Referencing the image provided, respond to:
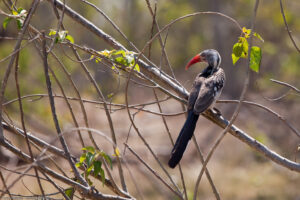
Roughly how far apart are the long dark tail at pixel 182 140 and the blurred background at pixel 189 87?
9.51 feet

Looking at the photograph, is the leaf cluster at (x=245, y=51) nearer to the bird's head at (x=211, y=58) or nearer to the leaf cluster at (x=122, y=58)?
the leaf cluster at (x=122, y=58)

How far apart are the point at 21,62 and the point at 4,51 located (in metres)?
0.33

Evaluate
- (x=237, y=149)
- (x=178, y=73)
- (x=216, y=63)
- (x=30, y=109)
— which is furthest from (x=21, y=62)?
(x=178, y=73)

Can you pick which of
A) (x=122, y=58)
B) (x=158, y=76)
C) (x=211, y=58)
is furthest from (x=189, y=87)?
(x=122, y=58)

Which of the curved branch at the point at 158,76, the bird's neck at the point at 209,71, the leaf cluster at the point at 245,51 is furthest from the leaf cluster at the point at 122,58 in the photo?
the bird's neck at the point at 209,71

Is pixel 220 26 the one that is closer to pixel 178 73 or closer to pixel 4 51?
pixel 178 73

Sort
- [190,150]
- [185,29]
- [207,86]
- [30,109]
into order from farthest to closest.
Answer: [185,29] → [190,150] → [30,109] → [207,86]

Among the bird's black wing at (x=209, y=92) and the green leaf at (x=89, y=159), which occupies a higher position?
the bird's black wing at (x=209, y=92)

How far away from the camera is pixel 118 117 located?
1055cm

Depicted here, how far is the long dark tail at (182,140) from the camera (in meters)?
2.84

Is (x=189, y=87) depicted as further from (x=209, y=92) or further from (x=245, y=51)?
(x=245, y=51)

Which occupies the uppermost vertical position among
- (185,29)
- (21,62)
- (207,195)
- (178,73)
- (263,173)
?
(185,29)

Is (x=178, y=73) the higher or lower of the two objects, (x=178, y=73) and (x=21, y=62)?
the higher

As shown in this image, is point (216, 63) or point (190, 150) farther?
point (190, 150)
